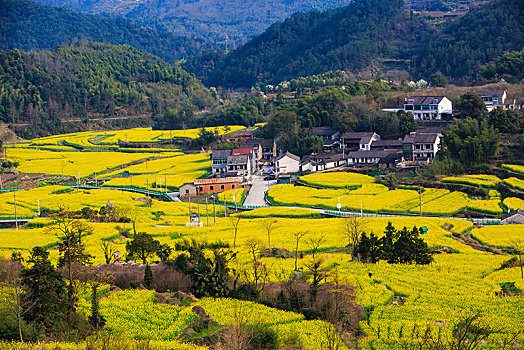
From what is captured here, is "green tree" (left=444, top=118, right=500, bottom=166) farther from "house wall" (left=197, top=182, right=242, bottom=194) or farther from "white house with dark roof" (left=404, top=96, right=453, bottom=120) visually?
"house wall" (left=197, top=182, right=242, bottom=194)

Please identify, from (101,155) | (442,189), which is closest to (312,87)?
(101,155)

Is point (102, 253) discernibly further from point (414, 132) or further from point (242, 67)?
point (242, 67)

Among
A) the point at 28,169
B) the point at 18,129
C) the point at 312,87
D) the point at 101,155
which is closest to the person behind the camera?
the point at 28,169

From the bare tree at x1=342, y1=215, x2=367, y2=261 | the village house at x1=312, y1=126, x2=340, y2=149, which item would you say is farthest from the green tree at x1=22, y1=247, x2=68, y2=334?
the village house at x1=312, y1=126, x2=340, y2=149

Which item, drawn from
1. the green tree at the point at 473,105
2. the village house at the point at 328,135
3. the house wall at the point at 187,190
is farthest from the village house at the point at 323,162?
the green tree at the point at 473,105

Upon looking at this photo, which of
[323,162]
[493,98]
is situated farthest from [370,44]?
[323,162]

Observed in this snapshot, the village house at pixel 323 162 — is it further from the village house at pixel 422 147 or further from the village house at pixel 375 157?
the village house at pixel 422 147
